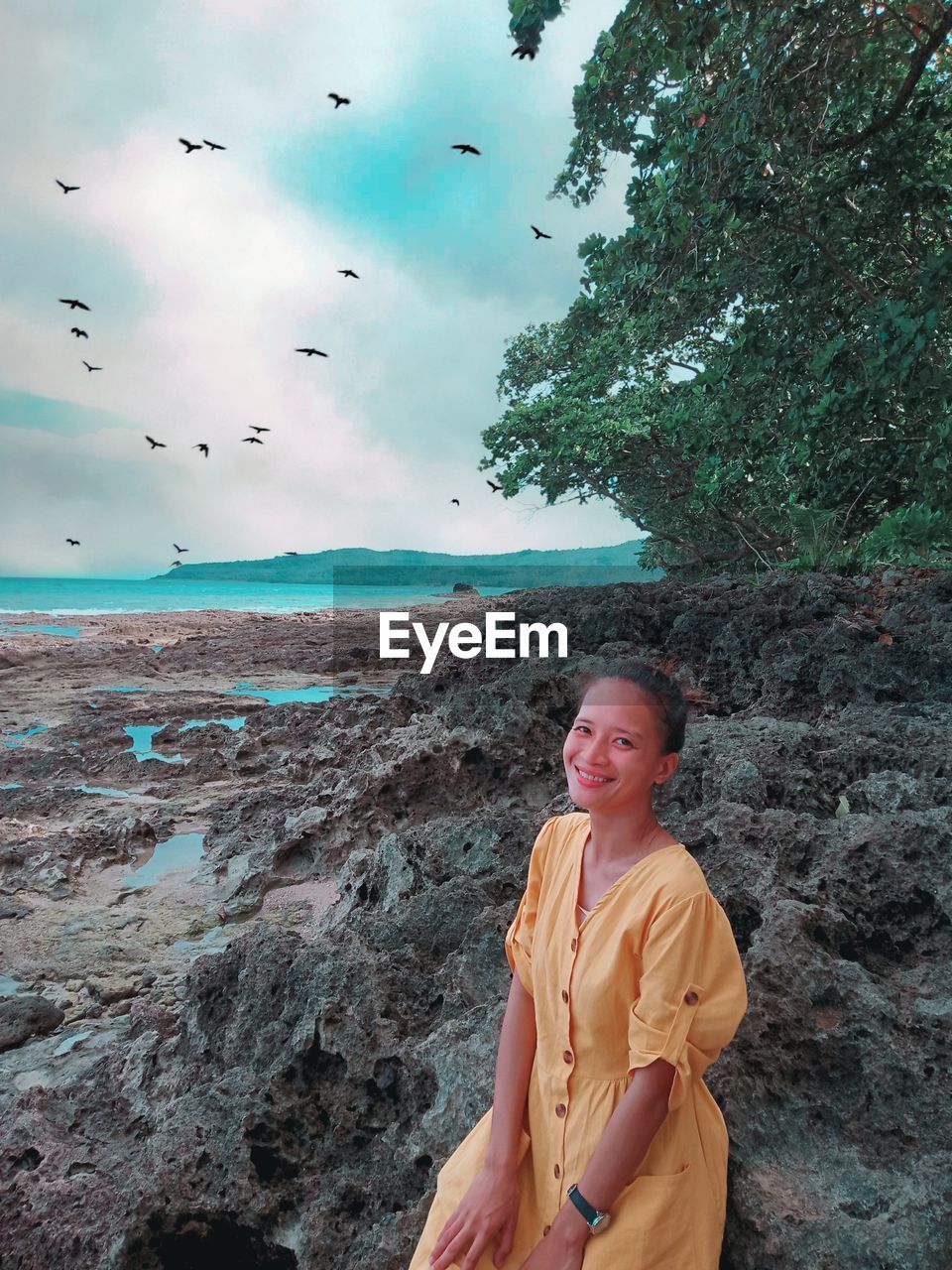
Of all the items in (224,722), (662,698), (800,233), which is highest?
(800,233)

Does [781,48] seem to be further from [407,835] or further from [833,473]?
[407,835]

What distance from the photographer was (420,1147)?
6.45 feet

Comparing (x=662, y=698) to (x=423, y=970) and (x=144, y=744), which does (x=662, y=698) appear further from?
(x=144, y=744)

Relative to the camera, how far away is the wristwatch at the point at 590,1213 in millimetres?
1363

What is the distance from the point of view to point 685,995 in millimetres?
1382

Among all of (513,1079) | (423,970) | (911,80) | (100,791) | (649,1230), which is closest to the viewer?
(649,1230)

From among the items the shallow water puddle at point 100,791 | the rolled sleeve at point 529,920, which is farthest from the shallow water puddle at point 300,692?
the rolled sleeve at point 529,920

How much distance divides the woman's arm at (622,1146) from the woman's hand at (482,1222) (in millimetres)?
121

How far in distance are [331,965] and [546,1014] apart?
1.06 metres

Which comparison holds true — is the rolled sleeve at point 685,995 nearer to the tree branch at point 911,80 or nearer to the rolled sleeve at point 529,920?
the rolled sleeve at point 529,920

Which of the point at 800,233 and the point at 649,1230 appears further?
the point at 800,233

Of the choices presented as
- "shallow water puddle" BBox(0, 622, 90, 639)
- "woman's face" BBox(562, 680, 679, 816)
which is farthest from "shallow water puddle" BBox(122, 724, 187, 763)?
"shallow water puddle" BBox(0, 622, 90, 639)

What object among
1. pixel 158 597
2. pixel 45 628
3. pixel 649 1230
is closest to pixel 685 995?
pixel 649 1230

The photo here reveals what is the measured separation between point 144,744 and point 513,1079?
27.7 feet
